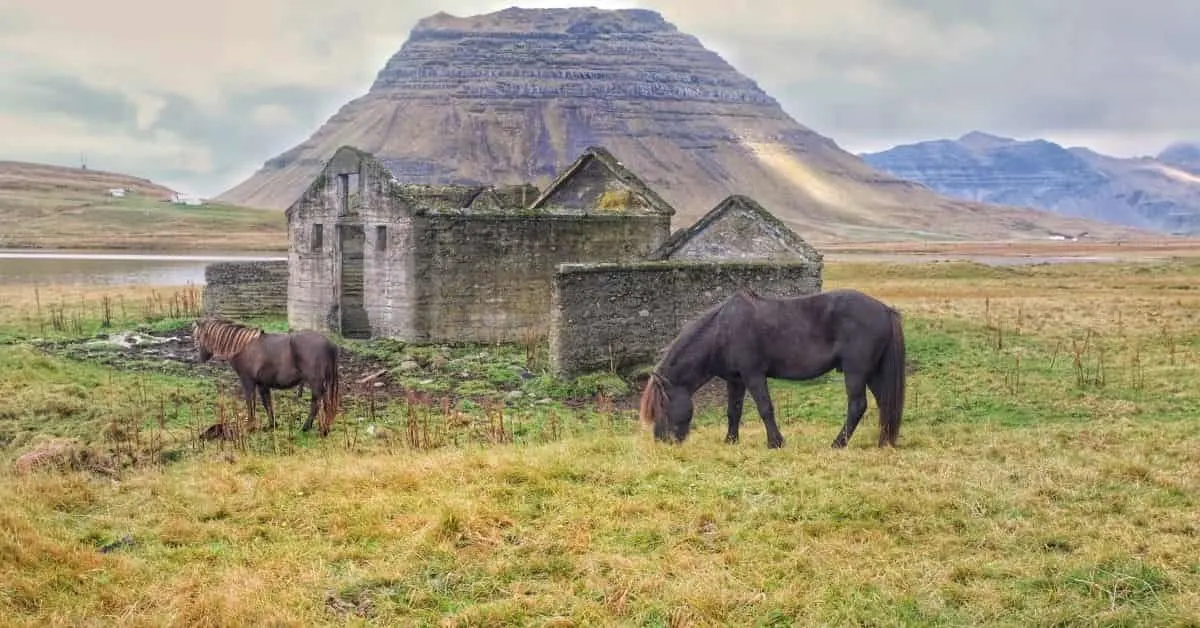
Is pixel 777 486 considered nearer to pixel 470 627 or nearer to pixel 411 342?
pixel 470 627

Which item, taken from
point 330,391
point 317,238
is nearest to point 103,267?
point 317,238

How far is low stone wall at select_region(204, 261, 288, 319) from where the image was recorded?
102 feet

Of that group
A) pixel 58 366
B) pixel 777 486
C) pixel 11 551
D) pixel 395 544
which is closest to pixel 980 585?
pixel 777 486

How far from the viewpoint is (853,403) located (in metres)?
12.1

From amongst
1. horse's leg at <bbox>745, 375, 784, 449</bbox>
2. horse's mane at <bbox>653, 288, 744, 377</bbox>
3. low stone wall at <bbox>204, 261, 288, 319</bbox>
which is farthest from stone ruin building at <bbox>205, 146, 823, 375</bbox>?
horse's leg at <bbox>745, 375, 784, 449</bbox>

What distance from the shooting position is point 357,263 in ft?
88.9

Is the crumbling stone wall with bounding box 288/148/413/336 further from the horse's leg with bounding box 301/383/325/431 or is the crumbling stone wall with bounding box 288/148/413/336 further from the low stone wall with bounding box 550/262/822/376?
the horse's leg with bounding box 301/383/325/431

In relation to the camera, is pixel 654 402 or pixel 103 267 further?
pixel 103 267

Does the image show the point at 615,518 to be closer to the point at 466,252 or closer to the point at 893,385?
the point at 893,385

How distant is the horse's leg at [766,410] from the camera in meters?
12.1

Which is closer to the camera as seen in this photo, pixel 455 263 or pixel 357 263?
pixel 455 263

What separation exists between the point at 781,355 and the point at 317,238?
1851cm

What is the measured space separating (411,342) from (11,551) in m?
17.4

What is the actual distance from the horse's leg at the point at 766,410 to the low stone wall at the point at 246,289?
23.1 metres
